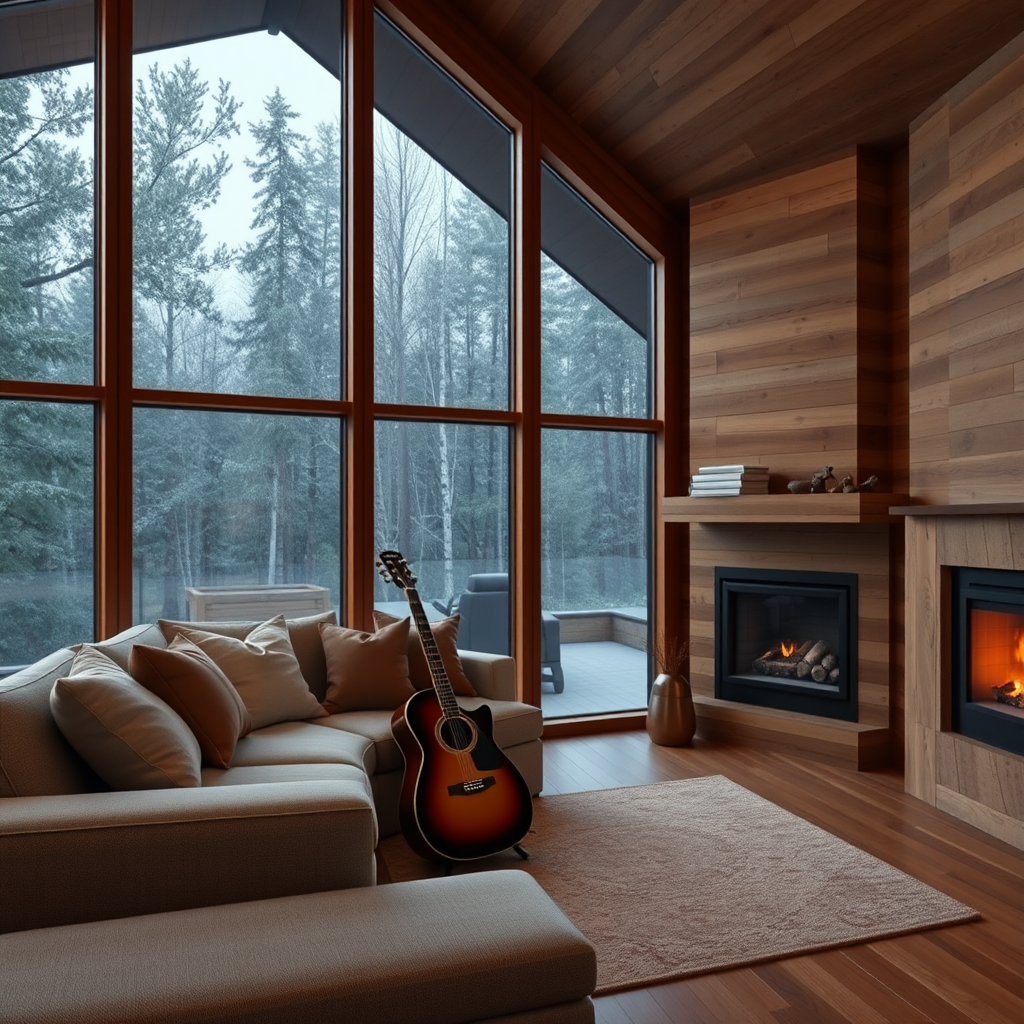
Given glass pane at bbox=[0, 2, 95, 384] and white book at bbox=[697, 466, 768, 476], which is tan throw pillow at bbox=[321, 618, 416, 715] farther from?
white book at bbox=[697, 466, 768, 476]

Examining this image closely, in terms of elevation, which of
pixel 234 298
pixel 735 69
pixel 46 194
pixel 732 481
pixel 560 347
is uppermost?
pixel 735 69

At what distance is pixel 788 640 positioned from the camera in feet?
16.0

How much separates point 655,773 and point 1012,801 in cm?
154

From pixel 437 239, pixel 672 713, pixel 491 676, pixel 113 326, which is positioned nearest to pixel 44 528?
pixel 113 326

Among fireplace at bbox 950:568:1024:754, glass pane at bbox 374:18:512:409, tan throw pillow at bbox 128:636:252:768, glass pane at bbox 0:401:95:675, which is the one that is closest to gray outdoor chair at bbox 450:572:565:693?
glass pane at bbox 374:18:512:409

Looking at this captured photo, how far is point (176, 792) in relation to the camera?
2014 mm

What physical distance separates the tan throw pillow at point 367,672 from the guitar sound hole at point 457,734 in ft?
2.29

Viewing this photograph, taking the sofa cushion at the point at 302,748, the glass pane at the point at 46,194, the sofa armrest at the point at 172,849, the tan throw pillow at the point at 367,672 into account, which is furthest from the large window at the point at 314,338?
the sofa armrest at the point at 172,849

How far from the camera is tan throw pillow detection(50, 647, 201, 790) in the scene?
213 cm

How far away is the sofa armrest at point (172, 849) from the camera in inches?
69.6

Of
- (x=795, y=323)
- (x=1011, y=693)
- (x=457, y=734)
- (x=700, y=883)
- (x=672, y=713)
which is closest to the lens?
(x=700, y=883)

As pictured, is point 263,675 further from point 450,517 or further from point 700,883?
point 700,883

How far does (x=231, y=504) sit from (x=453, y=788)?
6.73 ft

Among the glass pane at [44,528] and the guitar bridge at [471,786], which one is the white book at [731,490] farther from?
the glass pane at [44,528]
